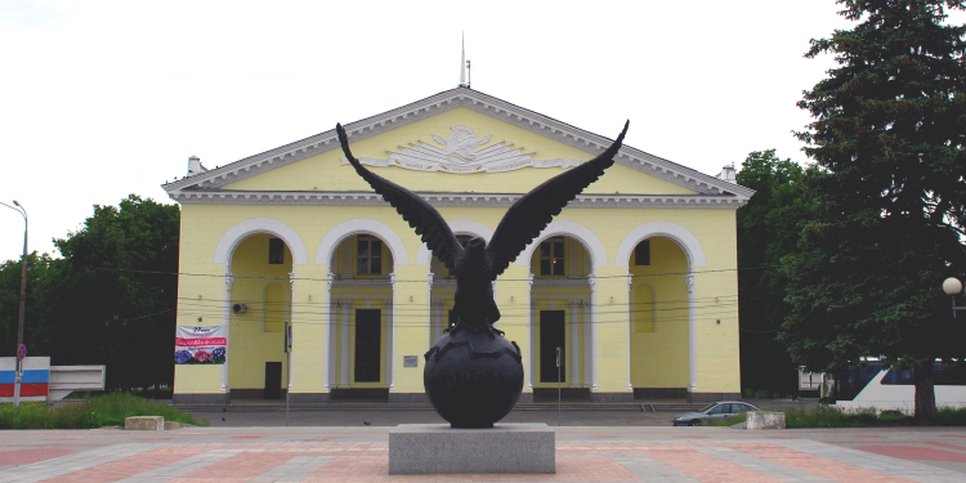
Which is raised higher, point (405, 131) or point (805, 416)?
point (405, 131)

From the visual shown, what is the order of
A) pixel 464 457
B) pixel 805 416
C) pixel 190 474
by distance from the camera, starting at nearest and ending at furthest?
1. pixel 464 457
2. pixel 190 474
3. pixel 805 416

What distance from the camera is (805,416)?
25734 mm

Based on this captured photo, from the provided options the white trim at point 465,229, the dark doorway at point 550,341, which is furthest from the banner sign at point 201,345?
the dark doorway at point 550,341

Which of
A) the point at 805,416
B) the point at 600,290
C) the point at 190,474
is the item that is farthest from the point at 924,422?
the point at 190,474

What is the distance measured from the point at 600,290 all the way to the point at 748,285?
15451 millimetres

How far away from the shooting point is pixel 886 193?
89.8 ft

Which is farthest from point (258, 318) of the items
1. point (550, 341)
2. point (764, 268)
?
point (764, 268)

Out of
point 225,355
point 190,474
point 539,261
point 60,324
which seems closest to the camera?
point 190,474

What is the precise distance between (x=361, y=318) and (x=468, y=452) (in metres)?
33.3

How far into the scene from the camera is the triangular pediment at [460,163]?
41562 mm

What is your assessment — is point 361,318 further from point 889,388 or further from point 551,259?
point 889,388

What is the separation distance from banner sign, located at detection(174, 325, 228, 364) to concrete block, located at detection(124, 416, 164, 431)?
1613 centimetres

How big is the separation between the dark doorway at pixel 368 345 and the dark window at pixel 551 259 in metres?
8.48

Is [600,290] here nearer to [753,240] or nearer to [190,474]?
[753,240]
